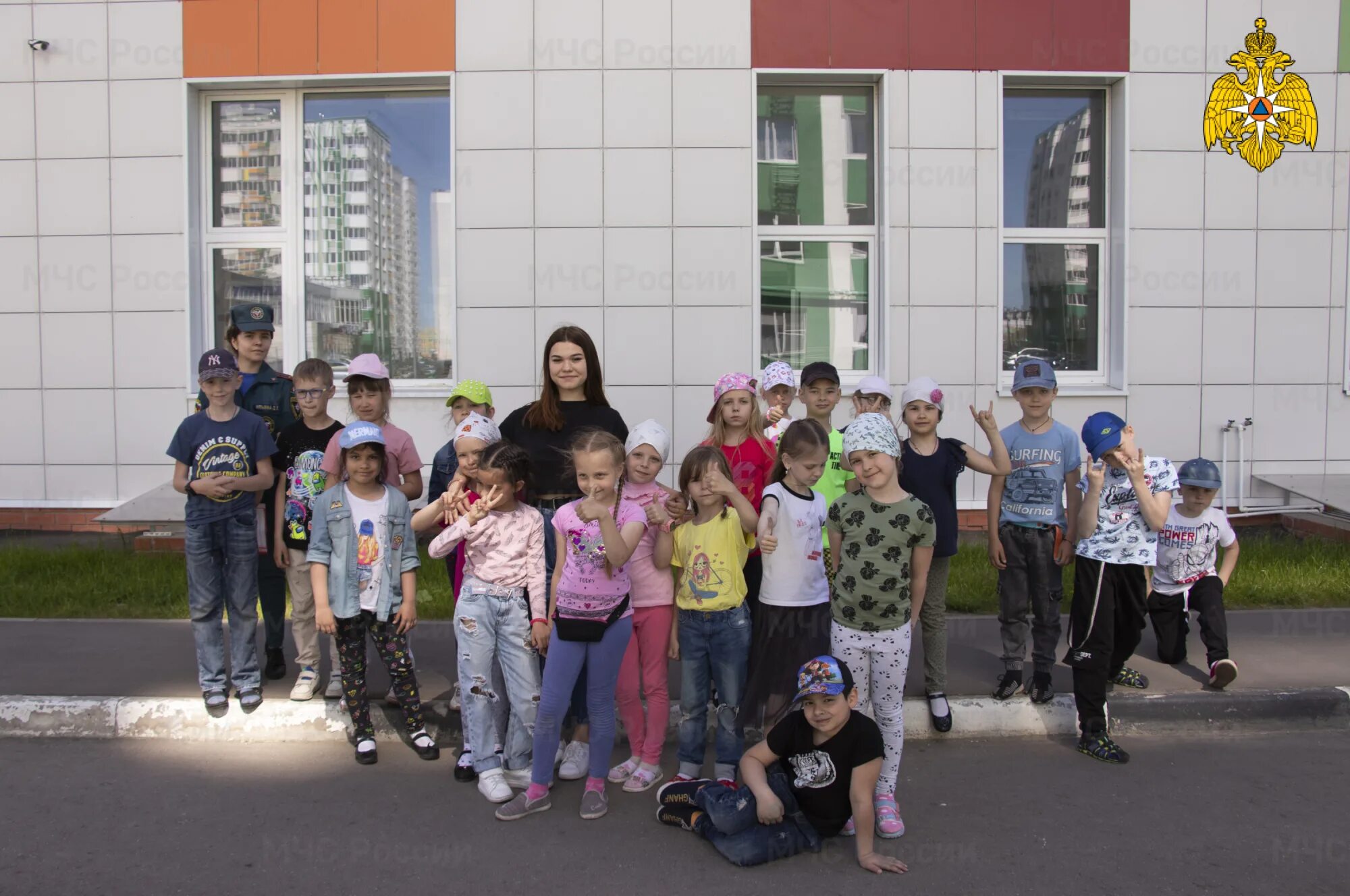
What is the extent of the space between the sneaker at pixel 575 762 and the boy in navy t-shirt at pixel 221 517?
5.70ft

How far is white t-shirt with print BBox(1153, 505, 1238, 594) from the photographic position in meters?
5.54

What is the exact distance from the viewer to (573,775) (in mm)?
4426

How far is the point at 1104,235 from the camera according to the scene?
909cm

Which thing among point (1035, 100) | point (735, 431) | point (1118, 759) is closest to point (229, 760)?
point (735, 431)

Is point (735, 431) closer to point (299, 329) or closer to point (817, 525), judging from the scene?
point (817, 525)

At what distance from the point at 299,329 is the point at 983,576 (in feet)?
21.8

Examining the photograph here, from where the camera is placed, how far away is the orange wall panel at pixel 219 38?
344 inches

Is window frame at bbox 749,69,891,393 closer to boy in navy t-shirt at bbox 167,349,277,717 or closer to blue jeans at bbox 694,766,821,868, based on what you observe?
boy in navy t-shirt at bbox 167,349,277,717

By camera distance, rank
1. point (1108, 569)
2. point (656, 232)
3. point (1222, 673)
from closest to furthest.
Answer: point (1108, 569)
point (1222, 673)
point (656, 232)

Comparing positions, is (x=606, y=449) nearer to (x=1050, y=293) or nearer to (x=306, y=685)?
(x=306, y=685)

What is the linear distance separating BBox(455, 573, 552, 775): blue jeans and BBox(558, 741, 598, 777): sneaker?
0.86 ft

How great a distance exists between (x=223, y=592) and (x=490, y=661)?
1.74 meters

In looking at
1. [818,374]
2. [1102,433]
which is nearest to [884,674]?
[1102,433]

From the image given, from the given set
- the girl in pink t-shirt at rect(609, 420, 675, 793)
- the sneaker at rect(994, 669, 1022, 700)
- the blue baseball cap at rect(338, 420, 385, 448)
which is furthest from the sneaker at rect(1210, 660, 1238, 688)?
the blue baseball cap at rect(338, 420, 385, 448)
